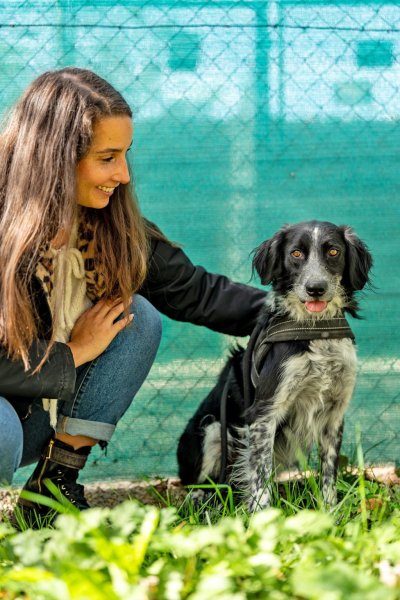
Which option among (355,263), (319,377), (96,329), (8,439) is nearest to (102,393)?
(96,329)

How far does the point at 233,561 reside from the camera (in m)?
1.73

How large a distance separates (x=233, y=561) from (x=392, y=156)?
A: 255 centimetres

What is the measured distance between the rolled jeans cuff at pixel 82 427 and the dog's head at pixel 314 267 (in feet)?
2.79

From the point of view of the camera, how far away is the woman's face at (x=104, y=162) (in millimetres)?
2885

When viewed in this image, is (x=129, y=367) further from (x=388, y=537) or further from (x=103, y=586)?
(x=103, y=586)

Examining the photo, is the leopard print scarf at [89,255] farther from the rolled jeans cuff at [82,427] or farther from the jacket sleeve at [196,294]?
the rolled jeans cuff at [82,427]

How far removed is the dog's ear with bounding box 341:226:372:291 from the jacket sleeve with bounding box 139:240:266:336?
392 millimetres

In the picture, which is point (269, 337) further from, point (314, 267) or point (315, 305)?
point (314, 267)

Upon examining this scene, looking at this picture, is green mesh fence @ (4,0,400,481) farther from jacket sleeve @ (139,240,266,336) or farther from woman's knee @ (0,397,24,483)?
woman's knee @ (0,397,24,483)

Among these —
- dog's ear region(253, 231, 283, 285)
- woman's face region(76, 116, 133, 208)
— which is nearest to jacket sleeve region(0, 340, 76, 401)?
woman's face region(76, 116, 133, 208)

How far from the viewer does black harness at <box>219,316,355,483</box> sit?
10.9 feet

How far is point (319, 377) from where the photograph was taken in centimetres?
333

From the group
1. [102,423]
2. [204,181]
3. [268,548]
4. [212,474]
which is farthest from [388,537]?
[204,181]

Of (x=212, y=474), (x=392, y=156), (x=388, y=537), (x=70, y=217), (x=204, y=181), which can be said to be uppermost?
(x=392, y=156)
